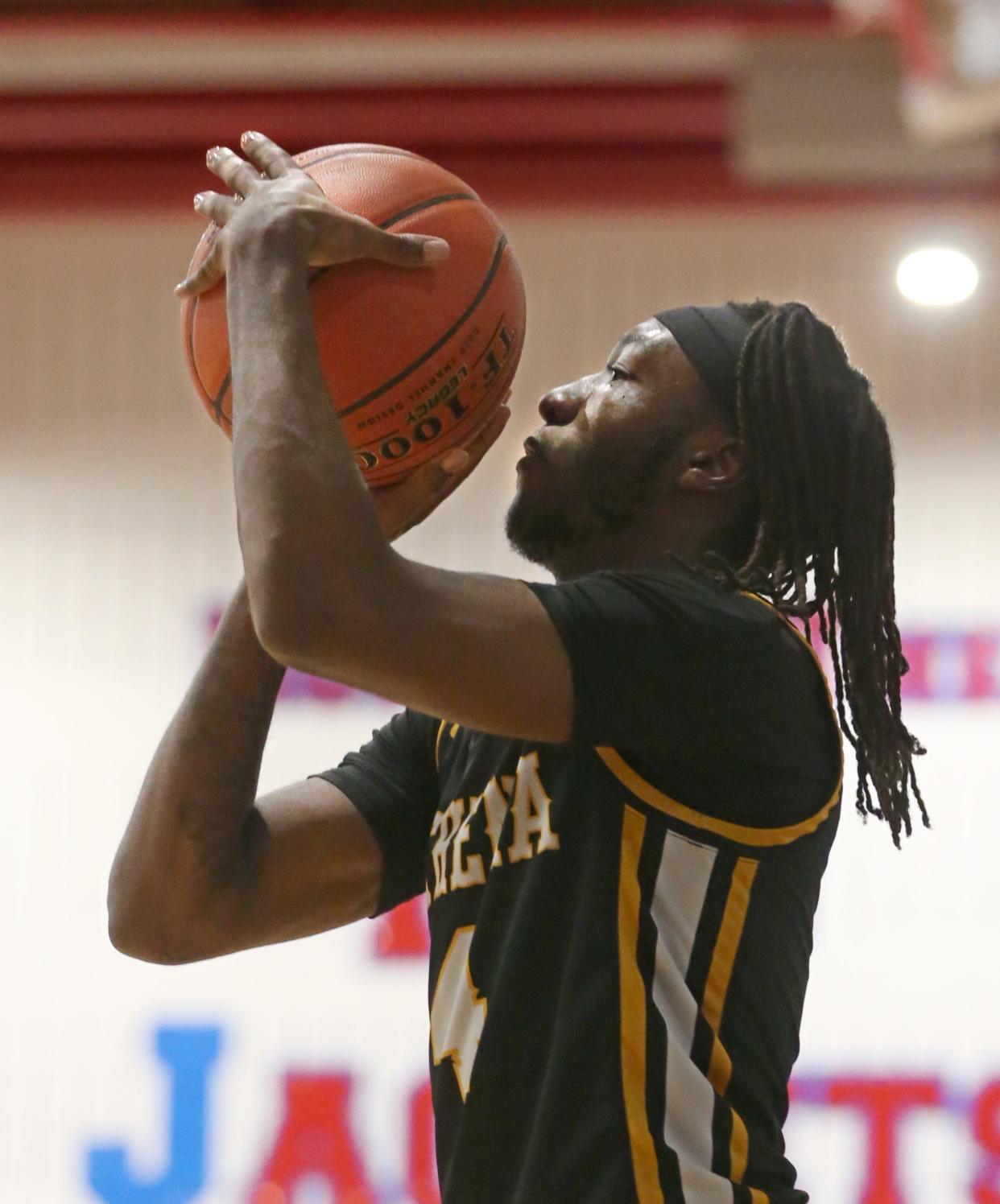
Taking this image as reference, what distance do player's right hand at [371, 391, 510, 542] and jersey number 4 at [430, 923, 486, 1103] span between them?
1.48ft

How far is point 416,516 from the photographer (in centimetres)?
192

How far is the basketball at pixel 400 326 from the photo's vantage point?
183 cm

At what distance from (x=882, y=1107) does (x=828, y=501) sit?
3183mm

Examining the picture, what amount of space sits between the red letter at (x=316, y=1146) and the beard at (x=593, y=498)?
3.20 metres

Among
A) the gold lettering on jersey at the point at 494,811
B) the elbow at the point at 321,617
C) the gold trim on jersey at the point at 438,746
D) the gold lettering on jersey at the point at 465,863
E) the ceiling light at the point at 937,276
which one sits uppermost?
the ceiling light at the point at 937,276

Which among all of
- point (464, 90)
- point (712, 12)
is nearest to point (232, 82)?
point (464, 90)

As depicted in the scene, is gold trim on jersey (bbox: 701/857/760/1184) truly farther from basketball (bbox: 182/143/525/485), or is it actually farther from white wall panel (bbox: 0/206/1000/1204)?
white wall panel (bbox: 0/206/1000/1204)

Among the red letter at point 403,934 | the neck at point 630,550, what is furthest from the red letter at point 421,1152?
the neck at point 630,550

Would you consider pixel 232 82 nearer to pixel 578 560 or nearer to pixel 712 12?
pixel 712 12

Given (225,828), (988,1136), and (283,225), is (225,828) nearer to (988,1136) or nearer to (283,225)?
(283,225)

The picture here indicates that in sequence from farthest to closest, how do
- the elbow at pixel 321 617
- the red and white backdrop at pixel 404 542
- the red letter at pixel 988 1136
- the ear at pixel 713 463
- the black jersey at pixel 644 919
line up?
the red and white backdrop at pixel 404 542, the red letter at pixel 988 1136, the ear at pixel 713 463, the black jersey at pixel 644 919, the elbow at pixel 321 617

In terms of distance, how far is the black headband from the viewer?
78.9 inches

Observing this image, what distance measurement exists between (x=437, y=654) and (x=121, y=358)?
407 cm

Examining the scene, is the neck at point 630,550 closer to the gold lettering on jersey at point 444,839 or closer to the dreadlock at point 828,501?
the dreadlock at point 828,501
